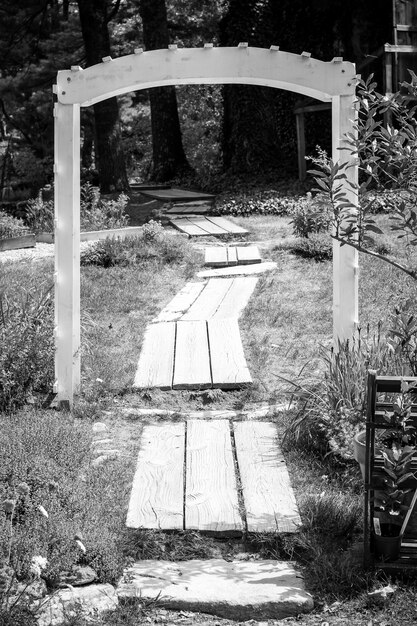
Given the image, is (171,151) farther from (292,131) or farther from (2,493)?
(2,493)

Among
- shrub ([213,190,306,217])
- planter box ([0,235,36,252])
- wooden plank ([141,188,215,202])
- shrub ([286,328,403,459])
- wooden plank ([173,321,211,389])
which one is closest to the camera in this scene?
shrub ([286,328,403,459])

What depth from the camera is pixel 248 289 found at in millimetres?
9023

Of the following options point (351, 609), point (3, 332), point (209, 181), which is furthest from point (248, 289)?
point (209, 181)

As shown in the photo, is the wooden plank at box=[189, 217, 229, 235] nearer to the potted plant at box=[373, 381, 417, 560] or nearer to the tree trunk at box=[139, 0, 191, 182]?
the tree trunk at box=[139, 0, 191, 182]

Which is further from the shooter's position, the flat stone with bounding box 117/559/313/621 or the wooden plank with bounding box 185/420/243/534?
the wooden plank with bounding box 185/420/243/534

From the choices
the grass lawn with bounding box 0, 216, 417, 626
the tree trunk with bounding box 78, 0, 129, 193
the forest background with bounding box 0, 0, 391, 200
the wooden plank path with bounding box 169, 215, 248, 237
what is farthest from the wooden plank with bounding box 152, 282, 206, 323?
the tree trunk with bounding box 78, 0, 129, 193

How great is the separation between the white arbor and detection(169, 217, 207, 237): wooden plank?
6378 mm

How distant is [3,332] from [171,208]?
956 cm

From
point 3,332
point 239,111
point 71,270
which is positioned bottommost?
point 3,332

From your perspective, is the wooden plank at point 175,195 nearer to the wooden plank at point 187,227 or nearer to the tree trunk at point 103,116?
the tree trunk at point 103,116

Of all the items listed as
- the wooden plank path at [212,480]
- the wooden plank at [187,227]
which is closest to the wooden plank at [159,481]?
the wooden plank path at [212,480]

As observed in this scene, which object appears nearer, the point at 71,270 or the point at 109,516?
the point at 109,516

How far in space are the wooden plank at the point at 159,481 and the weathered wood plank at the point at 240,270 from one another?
14.4 feet

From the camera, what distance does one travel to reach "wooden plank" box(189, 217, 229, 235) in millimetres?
12141
